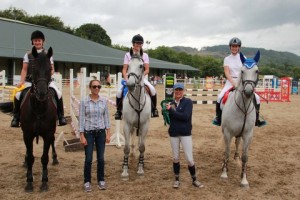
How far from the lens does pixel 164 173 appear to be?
6.58 metres

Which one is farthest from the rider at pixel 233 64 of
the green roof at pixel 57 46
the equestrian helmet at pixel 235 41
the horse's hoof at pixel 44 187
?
the green roof at pixel 57 46

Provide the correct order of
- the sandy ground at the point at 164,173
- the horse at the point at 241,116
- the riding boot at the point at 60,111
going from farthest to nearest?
the riding boot at the point at 60,111
the horse at the point at 241,116
the sandy ground at the point at 164,173

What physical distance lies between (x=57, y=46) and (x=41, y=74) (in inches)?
1546

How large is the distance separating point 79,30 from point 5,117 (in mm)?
73917

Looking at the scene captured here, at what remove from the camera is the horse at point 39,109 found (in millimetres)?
5137

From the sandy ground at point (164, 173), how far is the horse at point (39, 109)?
0.52 meters

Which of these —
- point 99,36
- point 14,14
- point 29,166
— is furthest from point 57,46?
point 99,36

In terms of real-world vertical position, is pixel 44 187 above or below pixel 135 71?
below

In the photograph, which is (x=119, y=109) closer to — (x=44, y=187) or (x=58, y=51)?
(x=44, y=187)

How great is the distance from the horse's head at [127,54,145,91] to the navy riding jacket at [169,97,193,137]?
0.82m

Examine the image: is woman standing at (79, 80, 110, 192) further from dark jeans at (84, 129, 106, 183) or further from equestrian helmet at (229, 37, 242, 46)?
equestrian helmet at (229, 37, 242, 46)

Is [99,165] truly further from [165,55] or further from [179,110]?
[165,55]

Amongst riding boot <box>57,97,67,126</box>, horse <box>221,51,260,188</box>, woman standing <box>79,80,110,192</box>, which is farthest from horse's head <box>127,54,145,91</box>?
horse <box>221,51,260,188</box>

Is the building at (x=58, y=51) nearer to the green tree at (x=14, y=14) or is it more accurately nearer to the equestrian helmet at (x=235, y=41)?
the green tree at (x=14, y=14)
